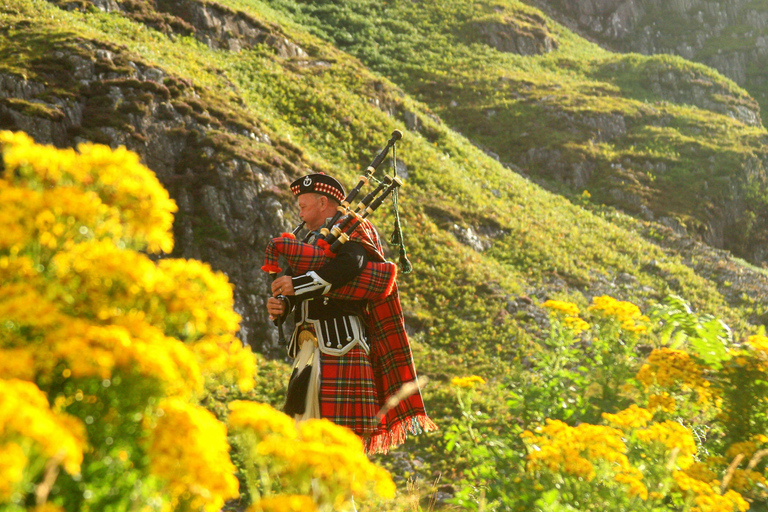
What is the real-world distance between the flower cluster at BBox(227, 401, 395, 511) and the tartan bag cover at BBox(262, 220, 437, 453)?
9.00 feet

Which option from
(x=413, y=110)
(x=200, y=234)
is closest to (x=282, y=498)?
(x=200, y=234)

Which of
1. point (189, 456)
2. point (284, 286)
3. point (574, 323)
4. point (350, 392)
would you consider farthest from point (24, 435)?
point (574, 323)

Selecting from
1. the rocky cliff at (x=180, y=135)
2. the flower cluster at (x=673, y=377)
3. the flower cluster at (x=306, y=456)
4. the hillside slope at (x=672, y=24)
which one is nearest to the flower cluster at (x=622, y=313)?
the flower cluster at (x=673, y=377)

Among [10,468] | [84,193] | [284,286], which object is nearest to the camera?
[10,468]

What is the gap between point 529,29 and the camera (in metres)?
51.1

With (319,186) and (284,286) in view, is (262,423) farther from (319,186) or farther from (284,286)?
(319,186)

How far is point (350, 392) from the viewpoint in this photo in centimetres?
456

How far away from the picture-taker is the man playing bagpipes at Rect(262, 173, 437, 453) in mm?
4480

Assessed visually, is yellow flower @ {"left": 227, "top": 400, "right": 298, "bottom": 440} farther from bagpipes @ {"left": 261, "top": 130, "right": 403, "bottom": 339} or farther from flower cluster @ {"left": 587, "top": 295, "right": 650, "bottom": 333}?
flower cluster @ {"left": 587, "top": 295, "right": 650, "bottom": 333}

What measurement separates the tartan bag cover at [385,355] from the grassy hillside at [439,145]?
916 millimetres

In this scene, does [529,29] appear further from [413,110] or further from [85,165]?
[85,165]

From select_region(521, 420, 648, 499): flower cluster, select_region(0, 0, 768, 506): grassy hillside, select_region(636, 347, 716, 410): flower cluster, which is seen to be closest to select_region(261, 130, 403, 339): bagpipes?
select_region(0, 0, 768, 506): grassy hillside

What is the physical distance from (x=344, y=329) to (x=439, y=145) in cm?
2383

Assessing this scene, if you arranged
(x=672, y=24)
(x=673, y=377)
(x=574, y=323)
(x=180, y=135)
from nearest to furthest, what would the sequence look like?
(x=673, y=377) → (x=574, y=323) → (x=180, y=135) → (x=672, y=24)
